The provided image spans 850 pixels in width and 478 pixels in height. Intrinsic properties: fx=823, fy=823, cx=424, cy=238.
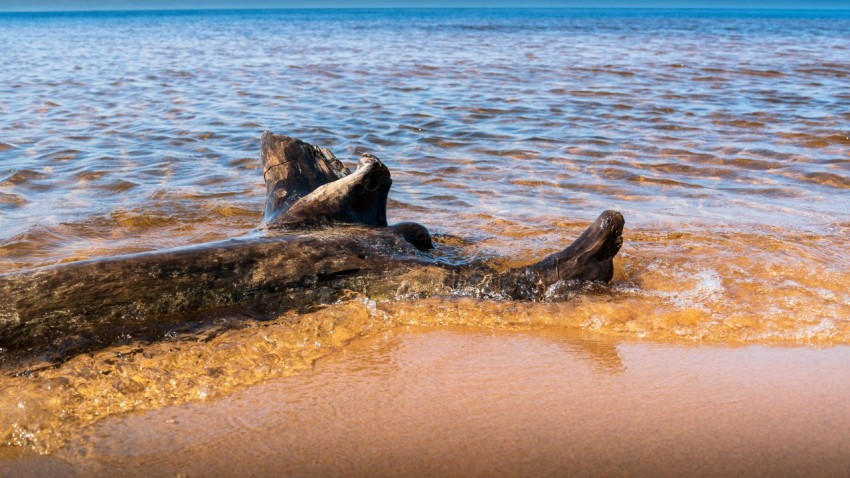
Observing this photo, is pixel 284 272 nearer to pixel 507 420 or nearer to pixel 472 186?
pixel 507 420

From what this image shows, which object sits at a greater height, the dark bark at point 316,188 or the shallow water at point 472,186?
the dark bark at point 316,188

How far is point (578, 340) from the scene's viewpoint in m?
3.82

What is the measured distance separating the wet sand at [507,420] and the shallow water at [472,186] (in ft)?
0.67

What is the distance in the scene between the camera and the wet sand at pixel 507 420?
2.67 meters

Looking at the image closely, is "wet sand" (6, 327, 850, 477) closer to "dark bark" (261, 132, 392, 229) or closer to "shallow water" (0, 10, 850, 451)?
"shallow water" (0, 10, 850, 451)

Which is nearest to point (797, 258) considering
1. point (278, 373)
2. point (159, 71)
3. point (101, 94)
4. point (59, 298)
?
point (278, 373)

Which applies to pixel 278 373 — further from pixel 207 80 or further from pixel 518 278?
pixel 207 80

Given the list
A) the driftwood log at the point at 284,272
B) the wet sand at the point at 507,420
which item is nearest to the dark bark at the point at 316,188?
the driftwood log at the point at 284,272

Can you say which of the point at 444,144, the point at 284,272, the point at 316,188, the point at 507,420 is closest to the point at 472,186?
the point at 444,144

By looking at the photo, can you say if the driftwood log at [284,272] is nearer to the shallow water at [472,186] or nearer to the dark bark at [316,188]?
the dark bark at [316,188]

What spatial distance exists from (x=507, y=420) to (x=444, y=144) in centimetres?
643

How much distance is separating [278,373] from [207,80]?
1346cm

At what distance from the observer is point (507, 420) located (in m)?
2.96

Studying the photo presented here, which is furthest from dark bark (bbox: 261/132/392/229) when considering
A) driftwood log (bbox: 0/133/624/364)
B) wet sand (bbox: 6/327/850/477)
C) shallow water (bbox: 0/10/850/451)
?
wet sand (bbox: 6/327/850/477)
